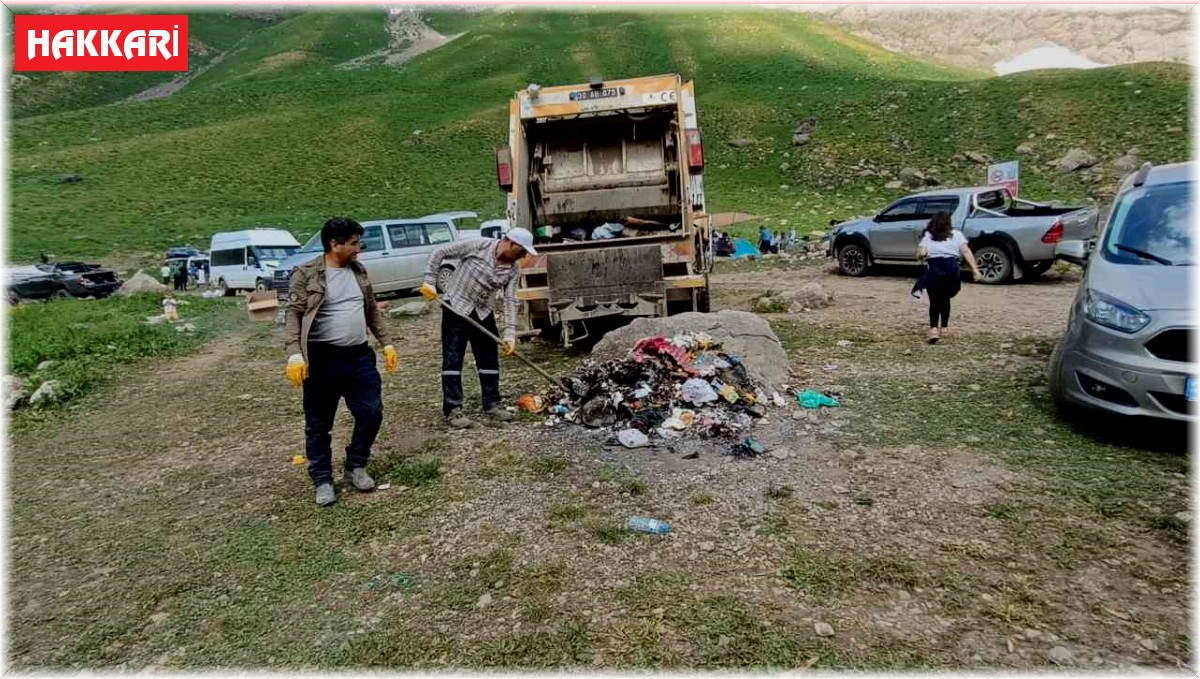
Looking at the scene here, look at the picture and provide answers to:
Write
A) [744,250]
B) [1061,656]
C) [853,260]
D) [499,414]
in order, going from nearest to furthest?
[1061,656]
[499,414]
[853,260]
[744,250]

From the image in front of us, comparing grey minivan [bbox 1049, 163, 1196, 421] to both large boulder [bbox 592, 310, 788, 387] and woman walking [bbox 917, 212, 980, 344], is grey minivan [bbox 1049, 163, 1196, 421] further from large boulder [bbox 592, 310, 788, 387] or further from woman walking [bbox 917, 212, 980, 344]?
large boulder [bbox 592, 310, 788, 387]

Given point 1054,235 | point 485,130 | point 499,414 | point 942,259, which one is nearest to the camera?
point 499,414

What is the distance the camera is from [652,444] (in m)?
4.44

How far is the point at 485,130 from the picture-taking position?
38.0 m

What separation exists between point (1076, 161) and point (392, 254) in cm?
2319

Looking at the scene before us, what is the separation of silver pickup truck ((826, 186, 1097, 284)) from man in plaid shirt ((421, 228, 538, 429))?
6997mm

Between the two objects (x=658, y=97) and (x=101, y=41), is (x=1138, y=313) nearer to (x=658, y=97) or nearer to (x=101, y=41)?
(x=658, y=97)

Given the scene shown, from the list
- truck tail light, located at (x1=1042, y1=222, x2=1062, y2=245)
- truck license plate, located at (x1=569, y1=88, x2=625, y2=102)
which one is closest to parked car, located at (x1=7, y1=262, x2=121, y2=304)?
truck license plate, located at (x1=569, y1=88, x2=625, y2=102)

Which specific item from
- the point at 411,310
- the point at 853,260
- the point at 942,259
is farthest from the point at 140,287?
the point at 942,259

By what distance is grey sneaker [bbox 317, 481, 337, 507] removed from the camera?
12.6 feet

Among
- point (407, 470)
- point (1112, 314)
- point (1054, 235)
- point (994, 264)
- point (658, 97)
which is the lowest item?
point (407, 470)

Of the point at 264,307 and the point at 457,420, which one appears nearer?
the point at 457,420

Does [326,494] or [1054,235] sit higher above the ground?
[1054,235]

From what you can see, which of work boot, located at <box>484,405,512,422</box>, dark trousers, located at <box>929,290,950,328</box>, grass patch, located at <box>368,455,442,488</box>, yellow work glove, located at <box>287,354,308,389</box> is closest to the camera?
yellow work glove, located at <box>287,354,308,389</box>
